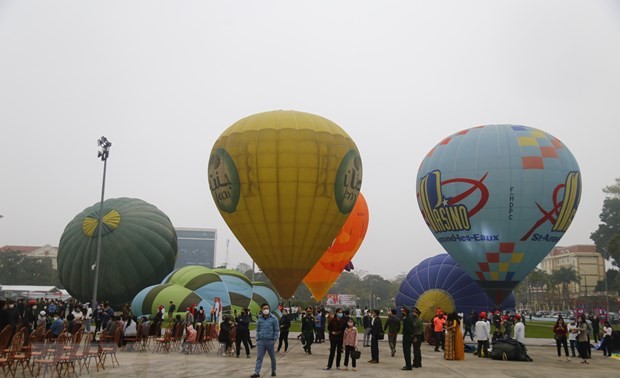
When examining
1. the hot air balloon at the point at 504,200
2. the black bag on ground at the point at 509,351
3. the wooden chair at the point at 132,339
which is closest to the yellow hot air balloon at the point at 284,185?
the hot air balloon at the point at 504,200

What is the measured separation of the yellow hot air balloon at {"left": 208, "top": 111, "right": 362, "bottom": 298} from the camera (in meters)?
25.7

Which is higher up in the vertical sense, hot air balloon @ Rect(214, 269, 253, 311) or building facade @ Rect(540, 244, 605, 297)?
building facade @ Rect(540, 244, 605, 297)

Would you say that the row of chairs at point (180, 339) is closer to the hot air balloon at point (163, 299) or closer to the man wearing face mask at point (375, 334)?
the man wearing face mask at point (375, 334)

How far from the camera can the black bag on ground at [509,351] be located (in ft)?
58.1

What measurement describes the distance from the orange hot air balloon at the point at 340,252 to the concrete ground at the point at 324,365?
58.7 feet

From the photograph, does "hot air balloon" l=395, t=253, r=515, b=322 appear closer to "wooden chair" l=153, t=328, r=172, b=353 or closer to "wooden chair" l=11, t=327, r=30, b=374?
"wooden chair" l=153, t=328, r=172, b=353

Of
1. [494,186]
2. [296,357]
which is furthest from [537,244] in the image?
[296,357]

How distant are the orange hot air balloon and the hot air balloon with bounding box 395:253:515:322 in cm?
446

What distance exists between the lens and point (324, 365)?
50.3ft

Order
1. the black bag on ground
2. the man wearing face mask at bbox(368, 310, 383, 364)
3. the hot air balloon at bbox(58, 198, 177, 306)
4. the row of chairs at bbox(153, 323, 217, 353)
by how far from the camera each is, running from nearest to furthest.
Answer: the man wearing face mask at bbox(368, 310, 383, 364), the black bag on ground, the row of chairs at bbox(153, 323, 217, 353), the hot air balloon at bbox(58, 198, 177, 306)

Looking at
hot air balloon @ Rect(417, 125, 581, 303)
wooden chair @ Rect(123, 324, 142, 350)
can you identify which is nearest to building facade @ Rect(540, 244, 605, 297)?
hot air balloon @ Rect(417, 125, 581, 303)

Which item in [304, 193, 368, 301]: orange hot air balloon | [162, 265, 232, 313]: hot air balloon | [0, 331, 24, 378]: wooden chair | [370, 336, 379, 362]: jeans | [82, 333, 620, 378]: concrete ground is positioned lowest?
[82, 333, 620, 378]: concrete ground

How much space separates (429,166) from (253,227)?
11871mm

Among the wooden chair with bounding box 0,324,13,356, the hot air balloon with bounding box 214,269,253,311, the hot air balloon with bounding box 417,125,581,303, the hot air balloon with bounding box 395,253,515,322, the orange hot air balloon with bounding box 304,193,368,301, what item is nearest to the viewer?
the wooden chair with bounding box 0,324,13,356
